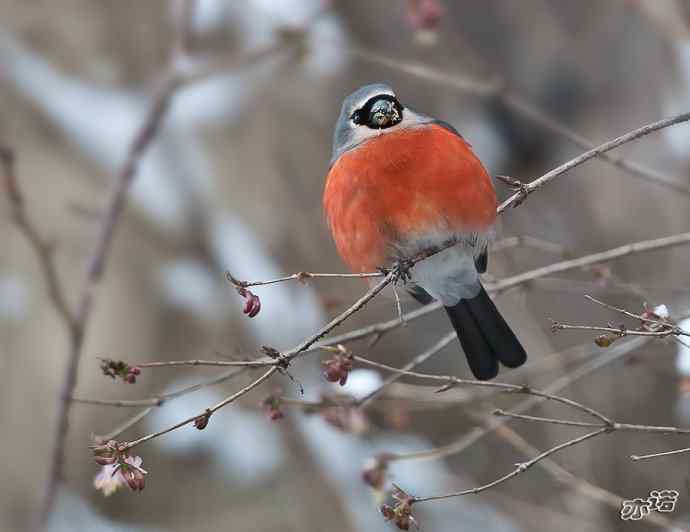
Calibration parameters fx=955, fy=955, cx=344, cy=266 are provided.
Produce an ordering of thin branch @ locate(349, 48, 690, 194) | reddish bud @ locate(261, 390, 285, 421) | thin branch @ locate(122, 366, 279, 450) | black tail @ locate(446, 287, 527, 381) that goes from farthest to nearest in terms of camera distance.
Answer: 1. black tail @ locate(446, 287, 527, 381)
2. thin branch @ locate(349, 48, 690, 194)
3. reddish bud @ locate(261, 390, 285, 421)
4. thin branch @ locate(122, 366, 279, 450)

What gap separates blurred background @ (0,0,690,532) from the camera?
572cm

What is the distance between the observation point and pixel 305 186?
6.27 metres

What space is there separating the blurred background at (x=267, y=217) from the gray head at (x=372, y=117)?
2.08m

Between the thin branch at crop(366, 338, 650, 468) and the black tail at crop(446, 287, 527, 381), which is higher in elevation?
the black tail at crop(446, 287, 527, 381)

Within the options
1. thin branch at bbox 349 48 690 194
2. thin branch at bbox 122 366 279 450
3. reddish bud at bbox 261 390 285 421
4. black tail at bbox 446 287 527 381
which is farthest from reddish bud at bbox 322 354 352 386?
thin branch at bbox 349 48 690 194

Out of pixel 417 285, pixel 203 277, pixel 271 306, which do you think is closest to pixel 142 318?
pixel 203 277

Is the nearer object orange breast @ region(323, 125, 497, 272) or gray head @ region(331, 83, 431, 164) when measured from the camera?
orange breast @ region(323, 125, 497, 272)

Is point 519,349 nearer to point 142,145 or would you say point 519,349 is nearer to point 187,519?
point 142,145

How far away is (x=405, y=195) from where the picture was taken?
125 inches

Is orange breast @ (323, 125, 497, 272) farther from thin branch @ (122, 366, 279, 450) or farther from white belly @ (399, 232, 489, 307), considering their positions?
thin branch @ (122, 366, 279, 450)

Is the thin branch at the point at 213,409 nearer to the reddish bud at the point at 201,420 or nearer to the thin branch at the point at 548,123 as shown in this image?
the reddish bud at the point at 201,420

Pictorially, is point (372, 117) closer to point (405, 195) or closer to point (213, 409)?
point (405, 195)

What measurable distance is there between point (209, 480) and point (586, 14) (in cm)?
384

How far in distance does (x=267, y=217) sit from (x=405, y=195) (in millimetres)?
3061
